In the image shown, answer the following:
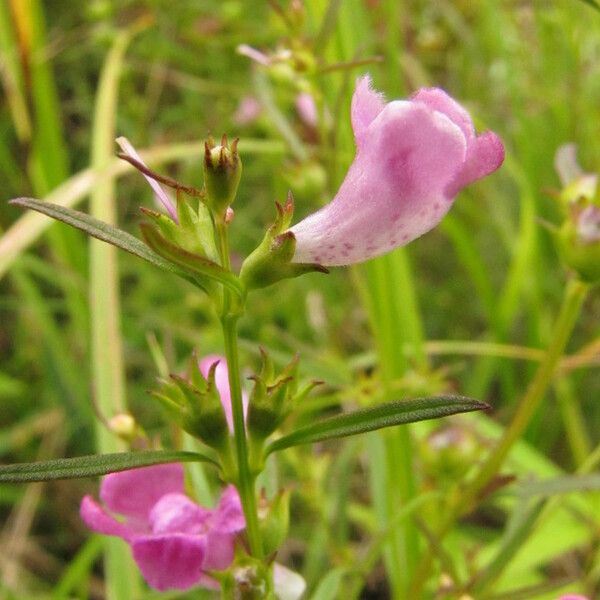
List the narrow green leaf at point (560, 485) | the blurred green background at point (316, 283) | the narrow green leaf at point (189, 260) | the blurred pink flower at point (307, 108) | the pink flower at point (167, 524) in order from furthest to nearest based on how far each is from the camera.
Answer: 1. the blurred pink flower at point (307, 108)
2. the blurred green background at point (316, 283)
3. the narrow green leaf at point (560, 485)
4. the pink flower at point (167, 524)
5. the narrow green leaf at point (189, 260)

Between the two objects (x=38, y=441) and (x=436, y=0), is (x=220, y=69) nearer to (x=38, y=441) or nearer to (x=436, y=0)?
(x=436, y=0)

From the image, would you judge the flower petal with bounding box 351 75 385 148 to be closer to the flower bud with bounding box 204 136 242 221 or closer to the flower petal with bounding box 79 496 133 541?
the flower bud with bounding box 204 136 242 221

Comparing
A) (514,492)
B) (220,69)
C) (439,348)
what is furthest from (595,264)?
(220,69)

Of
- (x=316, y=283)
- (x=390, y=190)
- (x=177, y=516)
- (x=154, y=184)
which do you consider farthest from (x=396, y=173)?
(x=316, y=283)

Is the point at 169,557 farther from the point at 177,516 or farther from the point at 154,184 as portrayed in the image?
the point at 154,184

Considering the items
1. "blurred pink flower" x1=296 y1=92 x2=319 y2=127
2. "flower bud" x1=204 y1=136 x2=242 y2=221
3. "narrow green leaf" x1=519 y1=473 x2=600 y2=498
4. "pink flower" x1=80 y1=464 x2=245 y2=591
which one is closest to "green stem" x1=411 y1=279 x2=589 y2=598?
"narrow green leaf" x1=519 y1=473 x2=600 y2=498

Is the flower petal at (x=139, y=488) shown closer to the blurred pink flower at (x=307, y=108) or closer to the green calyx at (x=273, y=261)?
the green calyx at (x=273, y=261)

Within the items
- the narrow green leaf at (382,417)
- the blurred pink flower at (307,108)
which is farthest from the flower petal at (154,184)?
the blurred pink flower at (307,108)
